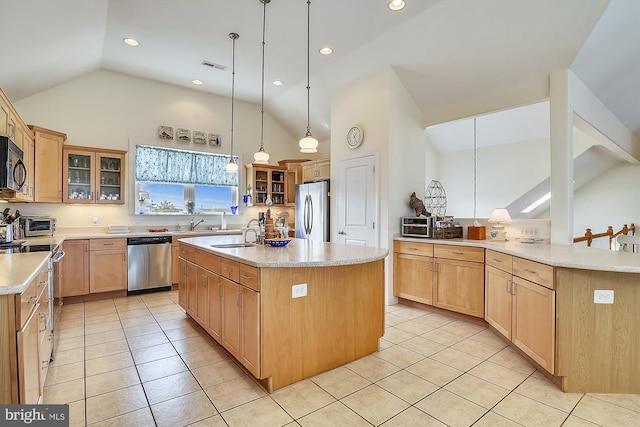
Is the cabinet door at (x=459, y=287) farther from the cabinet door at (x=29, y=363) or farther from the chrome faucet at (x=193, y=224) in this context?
the chrome faucet at (x=193, y=224)

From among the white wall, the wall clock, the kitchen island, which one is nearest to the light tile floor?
the kitchen island

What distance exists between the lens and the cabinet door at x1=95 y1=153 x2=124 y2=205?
4.85m

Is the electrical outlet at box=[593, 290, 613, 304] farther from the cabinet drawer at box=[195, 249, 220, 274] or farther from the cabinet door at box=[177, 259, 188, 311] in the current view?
the cabinet door at box=[177, 259, 188, 311]

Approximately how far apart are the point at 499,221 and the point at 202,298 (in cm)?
336

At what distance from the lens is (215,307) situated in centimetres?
286

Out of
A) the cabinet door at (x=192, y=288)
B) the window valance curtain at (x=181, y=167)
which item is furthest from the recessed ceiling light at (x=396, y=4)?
the window valance curtain at (x=181, y=167)

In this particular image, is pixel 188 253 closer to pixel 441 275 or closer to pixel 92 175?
pixel 92 175

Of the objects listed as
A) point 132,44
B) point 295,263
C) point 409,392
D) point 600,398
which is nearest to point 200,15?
point 132,44

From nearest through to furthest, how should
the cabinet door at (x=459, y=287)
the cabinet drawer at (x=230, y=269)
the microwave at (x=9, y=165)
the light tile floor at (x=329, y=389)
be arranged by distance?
the light tile floor at (x=329, y=389) → the cabinet drawer at (x=230, y=269) → the microwave at (x=9, y=165) → the cabinet door at (x=459, y=287)

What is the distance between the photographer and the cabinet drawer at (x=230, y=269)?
245 centimetres

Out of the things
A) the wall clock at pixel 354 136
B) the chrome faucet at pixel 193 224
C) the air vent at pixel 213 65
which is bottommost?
the chrome faucet at pixel 193 224

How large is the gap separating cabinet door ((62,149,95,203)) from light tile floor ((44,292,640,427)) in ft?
7.45

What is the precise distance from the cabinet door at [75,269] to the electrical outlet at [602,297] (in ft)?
18.2

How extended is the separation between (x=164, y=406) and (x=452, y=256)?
3.08m
